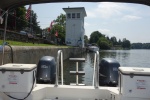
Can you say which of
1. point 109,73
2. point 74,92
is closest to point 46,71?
point 74,92

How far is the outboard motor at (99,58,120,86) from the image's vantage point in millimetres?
5031

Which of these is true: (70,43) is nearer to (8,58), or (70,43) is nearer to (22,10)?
(22,10)

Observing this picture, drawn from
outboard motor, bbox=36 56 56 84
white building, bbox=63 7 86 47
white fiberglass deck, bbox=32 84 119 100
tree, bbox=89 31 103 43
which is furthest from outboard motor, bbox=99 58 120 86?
tree, bbox=89 31 103 43

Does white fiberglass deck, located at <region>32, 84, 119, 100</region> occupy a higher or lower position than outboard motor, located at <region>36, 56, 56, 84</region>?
lower

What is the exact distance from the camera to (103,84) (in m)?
5.09

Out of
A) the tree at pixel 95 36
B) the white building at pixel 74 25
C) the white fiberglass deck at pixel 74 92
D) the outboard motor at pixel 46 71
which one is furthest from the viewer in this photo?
the tree at pixel 95 36

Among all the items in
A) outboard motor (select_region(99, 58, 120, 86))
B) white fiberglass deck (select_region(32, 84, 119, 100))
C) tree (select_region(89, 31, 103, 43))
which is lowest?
white fiberglass deck (select_region(32, 84, 119, 100))

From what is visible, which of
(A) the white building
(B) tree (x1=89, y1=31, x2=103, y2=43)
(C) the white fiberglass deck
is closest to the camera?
(C) the white fiberglass deck

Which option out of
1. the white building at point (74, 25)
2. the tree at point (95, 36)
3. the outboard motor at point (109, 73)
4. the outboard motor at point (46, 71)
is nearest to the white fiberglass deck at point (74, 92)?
the outboard motor at point (46, 71)

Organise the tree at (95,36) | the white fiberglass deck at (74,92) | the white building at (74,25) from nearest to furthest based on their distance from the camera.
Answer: the white fiberglass deck at (74,92), the white building at (74,25), the tree at (95,36)

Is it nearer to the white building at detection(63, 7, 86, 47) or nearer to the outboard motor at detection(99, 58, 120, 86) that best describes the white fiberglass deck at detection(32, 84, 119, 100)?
the outboard motor at detection(99, 58, 120, 86)

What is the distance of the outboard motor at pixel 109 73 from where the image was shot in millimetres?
5031

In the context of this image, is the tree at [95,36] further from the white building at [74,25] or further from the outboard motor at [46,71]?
the outboard motor at [46,71]

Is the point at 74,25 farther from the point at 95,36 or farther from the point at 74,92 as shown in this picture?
the point at 74,92
